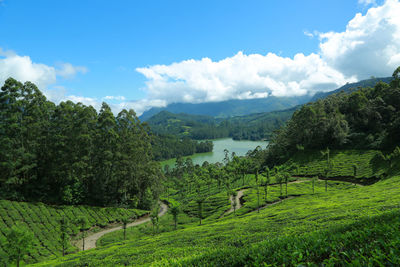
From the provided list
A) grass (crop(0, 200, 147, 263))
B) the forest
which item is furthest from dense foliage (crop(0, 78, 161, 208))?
grass (crop(0, 200, 147, 263))

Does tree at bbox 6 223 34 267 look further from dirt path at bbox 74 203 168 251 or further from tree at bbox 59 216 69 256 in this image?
dirt path at bbox 74 203 168 251

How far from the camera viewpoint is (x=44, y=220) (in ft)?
127

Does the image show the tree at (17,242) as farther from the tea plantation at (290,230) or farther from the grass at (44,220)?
the grass at (44,220)

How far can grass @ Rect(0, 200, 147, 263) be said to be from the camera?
33781 millimetres

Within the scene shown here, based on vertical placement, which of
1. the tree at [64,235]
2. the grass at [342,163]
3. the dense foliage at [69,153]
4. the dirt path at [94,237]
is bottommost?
the dirt path at [94,237]

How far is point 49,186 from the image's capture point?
4797 centimetres

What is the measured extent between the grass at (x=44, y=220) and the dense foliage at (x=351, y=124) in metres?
69.0

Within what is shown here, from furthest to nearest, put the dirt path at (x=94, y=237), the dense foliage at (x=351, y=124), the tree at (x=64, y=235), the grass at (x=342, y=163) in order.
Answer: the dense foliage at (x=351, y=124)
the grass at (x=342, y=163)
the dirt path at (x=94, y=237)
the tree at (x=64, y=235)

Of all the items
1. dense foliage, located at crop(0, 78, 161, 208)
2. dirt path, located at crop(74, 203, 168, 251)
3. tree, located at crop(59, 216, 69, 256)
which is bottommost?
dirt path, located at crop(74, 203, 168, 251)

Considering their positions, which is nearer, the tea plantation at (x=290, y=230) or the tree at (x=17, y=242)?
the tea plantation at (x=290, y=230)

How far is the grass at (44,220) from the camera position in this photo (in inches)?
1330

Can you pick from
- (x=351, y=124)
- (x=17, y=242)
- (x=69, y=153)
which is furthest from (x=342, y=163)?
(x=17, y=242)

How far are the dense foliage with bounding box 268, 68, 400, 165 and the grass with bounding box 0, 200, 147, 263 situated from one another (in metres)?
69.0

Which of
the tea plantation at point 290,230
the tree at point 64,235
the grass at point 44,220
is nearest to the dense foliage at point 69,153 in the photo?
the grass at point 44,220
